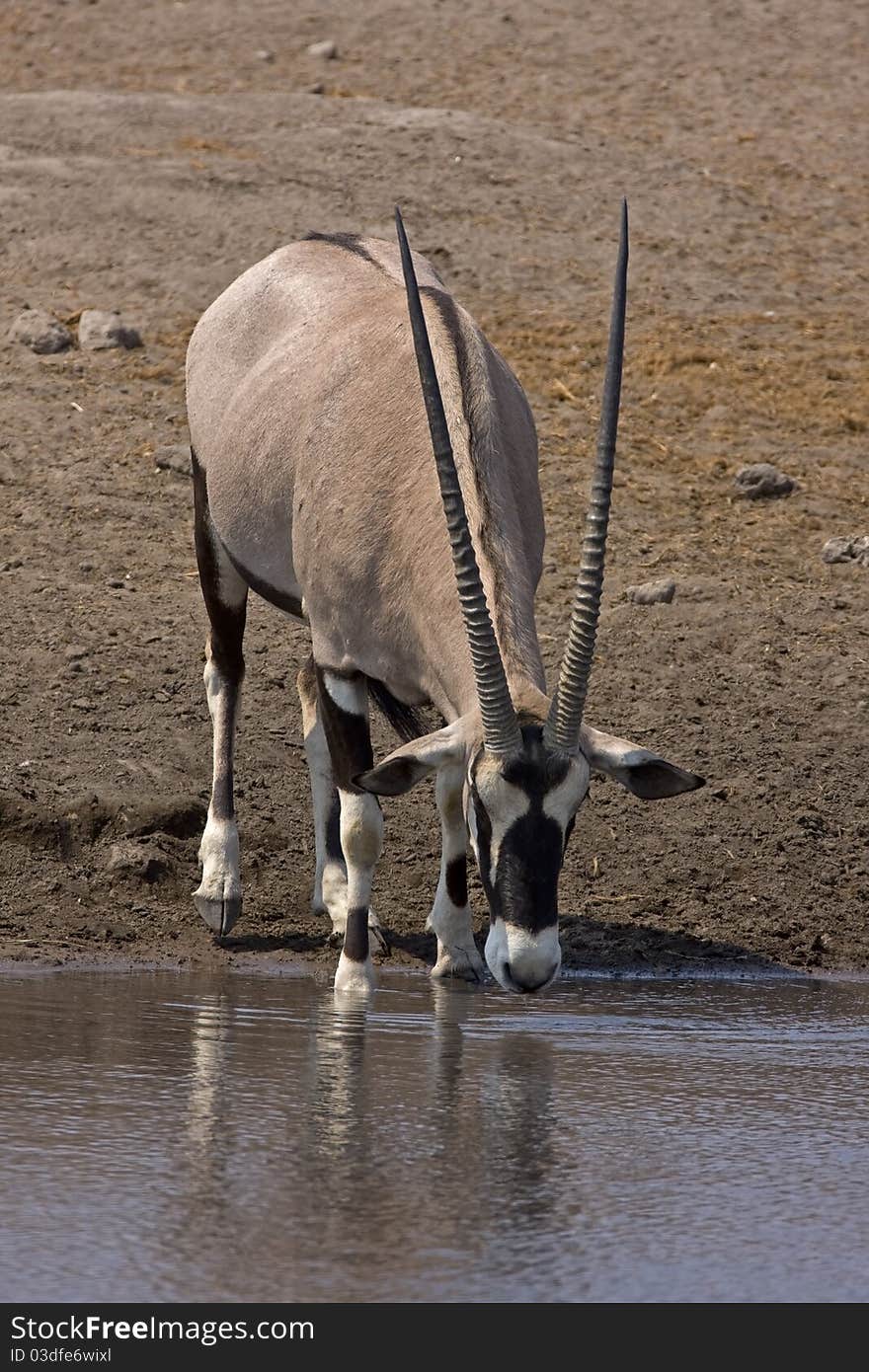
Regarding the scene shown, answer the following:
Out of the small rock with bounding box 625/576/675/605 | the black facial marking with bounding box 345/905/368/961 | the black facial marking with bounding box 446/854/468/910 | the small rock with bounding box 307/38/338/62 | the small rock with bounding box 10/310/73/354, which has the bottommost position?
the black facial marking with bounding box 345/905/368/961

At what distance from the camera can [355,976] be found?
6105 mm

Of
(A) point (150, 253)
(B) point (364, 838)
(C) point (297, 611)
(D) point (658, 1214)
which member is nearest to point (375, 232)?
(A) point (150, 253)

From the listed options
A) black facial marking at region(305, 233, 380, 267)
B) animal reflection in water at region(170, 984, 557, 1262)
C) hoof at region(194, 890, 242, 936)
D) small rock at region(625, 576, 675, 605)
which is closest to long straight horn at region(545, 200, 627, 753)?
animal reflection in water at region(170, 984, 557, 1262)

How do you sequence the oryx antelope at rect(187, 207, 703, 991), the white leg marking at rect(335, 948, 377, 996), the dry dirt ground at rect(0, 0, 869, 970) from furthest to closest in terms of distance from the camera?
the dry dirt ground at rect(0, 0, 869, 970) → the white leg marking at rect(335, 948, 377, 996) → the oryx antelope at rect(187, 207, 703, 991)

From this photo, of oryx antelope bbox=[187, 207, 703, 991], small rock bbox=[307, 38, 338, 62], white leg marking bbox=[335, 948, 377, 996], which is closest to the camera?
oryx antelope bbox=[187, 207, 703, 991]

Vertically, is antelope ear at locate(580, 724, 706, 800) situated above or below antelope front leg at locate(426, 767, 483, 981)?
above

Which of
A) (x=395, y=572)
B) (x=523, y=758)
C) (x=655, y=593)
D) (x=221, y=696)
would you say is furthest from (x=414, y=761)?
(x=655, y=593)

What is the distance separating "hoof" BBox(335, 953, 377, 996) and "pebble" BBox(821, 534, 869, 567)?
442cm

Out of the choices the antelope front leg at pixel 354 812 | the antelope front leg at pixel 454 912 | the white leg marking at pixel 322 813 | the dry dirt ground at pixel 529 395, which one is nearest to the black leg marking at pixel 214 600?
the white leg marking at pixel 322 813

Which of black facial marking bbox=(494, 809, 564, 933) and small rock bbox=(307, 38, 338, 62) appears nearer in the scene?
black facial marking bbox=(494, 809, 564, 933)

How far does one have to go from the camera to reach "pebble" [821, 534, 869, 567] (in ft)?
32.1

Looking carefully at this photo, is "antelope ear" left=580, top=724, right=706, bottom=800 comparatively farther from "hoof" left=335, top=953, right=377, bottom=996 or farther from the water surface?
"hoof" left=335, top=953, right=377, bottom=996
